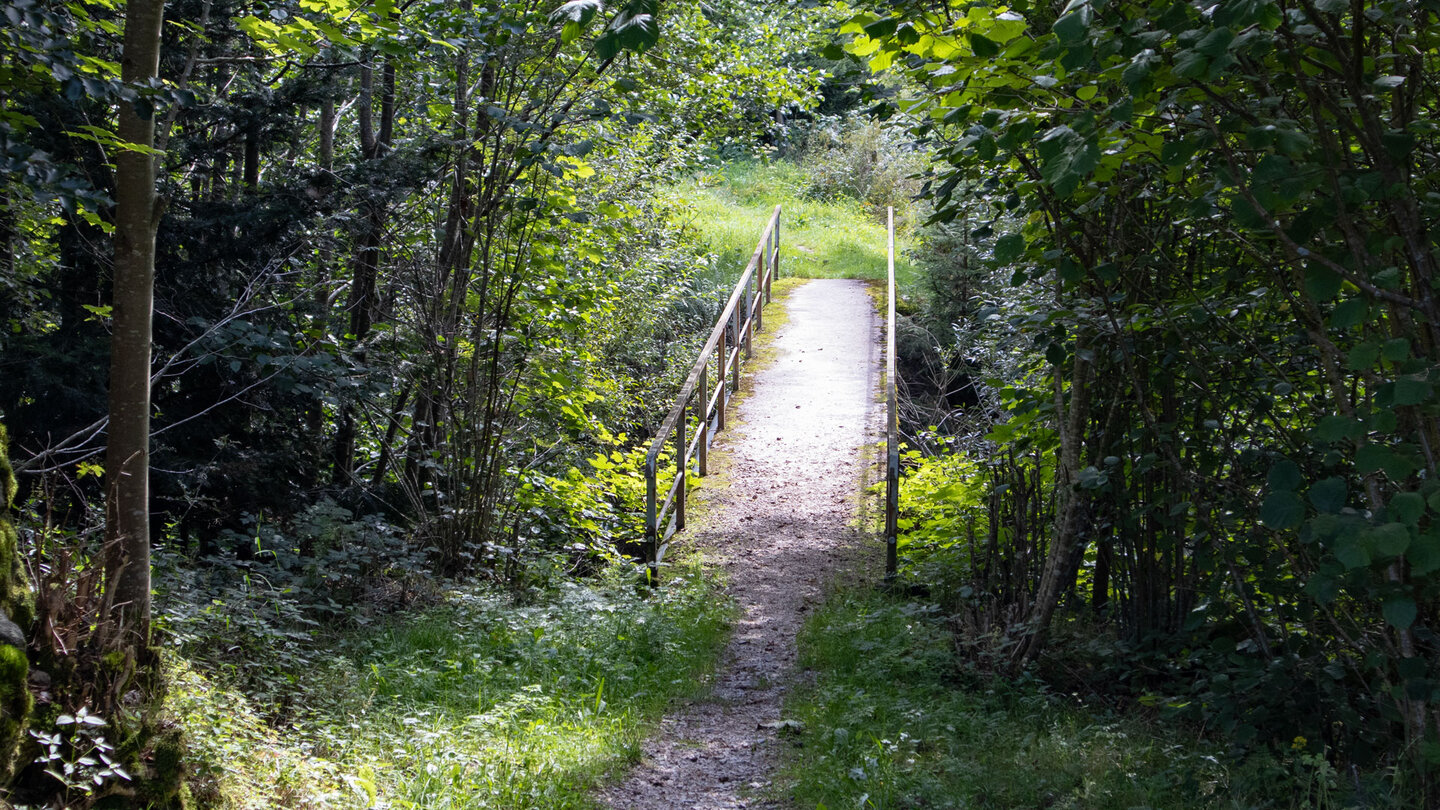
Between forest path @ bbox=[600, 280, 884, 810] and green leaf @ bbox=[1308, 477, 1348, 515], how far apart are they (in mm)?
2391

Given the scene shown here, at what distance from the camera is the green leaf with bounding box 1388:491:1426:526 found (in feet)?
7.77

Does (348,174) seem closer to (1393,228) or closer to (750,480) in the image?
(750,480)

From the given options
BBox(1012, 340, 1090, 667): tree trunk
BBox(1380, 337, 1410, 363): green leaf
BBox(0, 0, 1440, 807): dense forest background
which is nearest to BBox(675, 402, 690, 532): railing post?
BBox(0, 0, 1440, 807): dense forest background

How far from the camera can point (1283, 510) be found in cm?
260

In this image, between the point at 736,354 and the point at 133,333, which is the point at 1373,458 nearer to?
the point at 133,333

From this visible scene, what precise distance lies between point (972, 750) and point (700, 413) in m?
5.82

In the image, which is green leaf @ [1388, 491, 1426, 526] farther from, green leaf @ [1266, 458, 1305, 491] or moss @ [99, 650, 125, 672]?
moss @ [99, 650, 125, 672]

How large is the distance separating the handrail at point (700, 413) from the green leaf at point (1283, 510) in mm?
4785

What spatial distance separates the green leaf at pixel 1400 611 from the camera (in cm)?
257

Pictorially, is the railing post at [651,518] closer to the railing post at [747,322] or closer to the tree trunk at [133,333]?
the tree trunk at [133,333]

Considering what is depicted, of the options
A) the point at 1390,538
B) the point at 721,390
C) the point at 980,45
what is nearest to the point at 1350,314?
the point at 1390,538

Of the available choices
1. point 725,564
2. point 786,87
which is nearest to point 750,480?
point 725,564

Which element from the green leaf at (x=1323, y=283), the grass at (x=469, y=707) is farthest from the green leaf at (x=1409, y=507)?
the grass at (x=469, y=707)

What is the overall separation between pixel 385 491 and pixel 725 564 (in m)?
2.56
